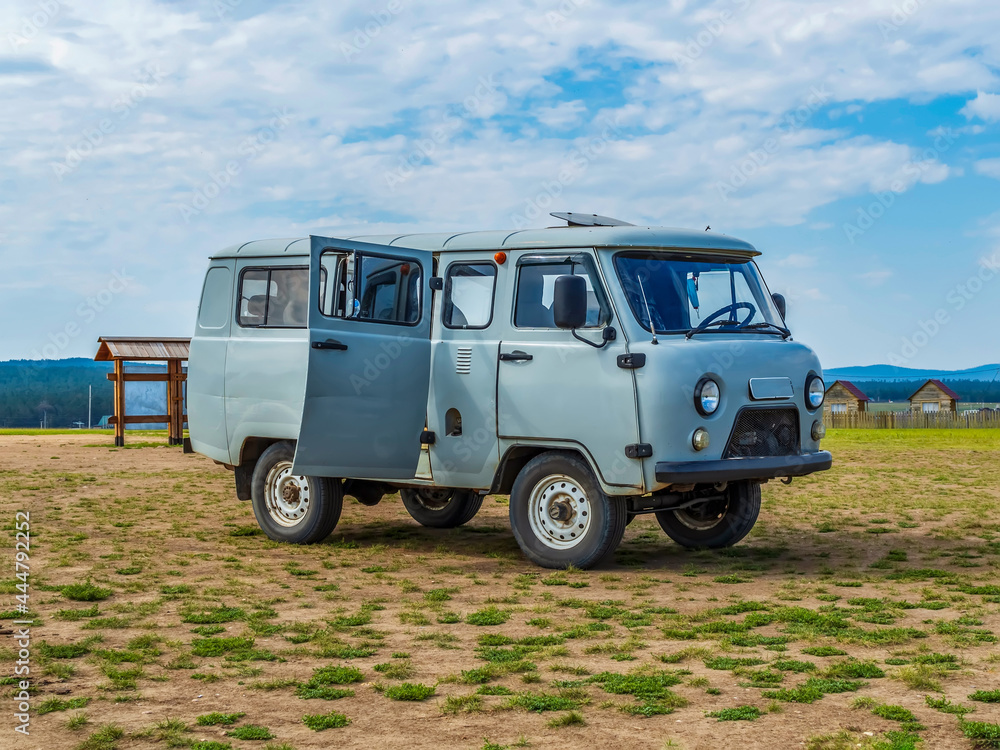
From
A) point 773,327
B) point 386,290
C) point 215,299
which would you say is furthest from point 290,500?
point 773,327

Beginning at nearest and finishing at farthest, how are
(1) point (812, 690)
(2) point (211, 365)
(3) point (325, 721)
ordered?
(3) point (325, 721), (1) point (812, 690), (2) point (211, 365)

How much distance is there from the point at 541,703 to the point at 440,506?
7.57 meters

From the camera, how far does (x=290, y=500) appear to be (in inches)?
464

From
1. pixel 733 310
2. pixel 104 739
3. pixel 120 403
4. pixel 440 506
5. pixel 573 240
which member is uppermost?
pixel 573 240

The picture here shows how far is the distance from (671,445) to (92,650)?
15.2 ft

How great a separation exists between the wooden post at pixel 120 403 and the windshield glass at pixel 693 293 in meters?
20.6

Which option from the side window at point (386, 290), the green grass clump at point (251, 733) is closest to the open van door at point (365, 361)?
the side window at point (386, 290)

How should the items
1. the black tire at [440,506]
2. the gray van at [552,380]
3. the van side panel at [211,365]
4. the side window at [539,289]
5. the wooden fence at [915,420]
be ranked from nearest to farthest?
1. the gray van at [552,380]
2. the side window at [539,289]
3. the van side panel at [211,365]
4. the black tire at [440,506]
5. the wooden fence at [915,420]

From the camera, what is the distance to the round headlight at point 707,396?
9.40 m

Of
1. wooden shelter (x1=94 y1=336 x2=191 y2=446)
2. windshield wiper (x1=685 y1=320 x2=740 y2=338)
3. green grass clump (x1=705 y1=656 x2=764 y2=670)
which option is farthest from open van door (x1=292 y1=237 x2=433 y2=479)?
wooden shelter (x1=94 y1=336 x2=191 y2=446)

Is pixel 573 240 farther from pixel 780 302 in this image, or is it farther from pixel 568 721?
pixel 568 721

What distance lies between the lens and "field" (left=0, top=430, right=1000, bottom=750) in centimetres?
531

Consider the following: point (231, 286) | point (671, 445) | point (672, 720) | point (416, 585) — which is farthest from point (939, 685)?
point (231, 286)

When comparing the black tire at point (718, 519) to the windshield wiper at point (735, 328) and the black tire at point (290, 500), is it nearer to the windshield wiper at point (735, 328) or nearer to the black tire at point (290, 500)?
the windshield wiper at point (735, 328)
